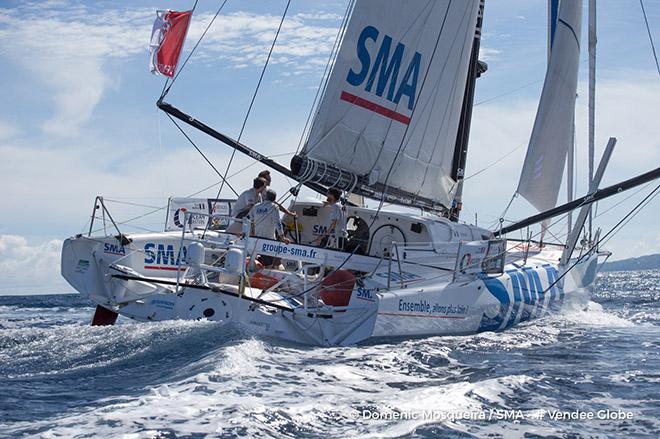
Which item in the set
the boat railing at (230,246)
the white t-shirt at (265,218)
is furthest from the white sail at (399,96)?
the boat railing at (230,246)

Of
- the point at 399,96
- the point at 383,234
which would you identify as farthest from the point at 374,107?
Answer: the point at 383,234

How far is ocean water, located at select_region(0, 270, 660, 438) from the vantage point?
16.8 ft

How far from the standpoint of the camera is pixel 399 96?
11836 millimetres

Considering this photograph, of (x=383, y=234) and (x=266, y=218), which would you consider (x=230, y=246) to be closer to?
(x=266, y=218)

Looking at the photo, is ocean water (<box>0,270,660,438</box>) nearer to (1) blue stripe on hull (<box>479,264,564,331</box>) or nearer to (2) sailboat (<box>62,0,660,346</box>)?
(2) sailboat (<box>62,0,660,346</box>)

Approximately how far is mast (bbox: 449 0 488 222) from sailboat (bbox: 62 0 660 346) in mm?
26

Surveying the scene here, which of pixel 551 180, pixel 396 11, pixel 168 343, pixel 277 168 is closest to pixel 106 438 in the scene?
pixel 168 343

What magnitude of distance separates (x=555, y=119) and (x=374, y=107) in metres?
3.85

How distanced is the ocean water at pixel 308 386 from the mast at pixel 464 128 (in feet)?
14.5

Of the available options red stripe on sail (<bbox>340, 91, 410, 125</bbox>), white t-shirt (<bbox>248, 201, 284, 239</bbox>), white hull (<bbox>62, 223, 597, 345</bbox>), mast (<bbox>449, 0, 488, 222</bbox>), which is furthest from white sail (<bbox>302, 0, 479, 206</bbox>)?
white hull (<bbox>62, 223, 597, 345</bbox>)

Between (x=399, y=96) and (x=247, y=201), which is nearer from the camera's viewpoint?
(x=247, y=201)

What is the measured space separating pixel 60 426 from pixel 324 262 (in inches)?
200

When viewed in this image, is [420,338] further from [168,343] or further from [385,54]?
[385,54]

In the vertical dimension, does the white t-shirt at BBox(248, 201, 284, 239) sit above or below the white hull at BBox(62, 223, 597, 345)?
above
